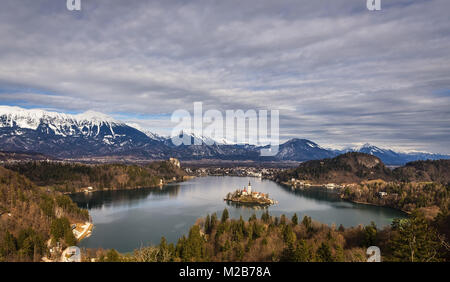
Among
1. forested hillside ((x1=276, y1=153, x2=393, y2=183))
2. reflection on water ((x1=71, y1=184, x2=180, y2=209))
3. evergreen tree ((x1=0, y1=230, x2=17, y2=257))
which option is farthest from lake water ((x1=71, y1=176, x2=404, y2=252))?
forested hillside ((x1=276, y1=153, x2=393, y2=183))

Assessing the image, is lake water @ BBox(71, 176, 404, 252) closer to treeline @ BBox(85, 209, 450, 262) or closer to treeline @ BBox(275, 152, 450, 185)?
treeline @ BBox(85, 209, 450, 262)

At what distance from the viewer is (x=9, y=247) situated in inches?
893

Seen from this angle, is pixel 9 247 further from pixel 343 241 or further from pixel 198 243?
pixel 343 241

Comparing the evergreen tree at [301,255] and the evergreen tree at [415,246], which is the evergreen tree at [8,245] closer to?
the evergreen tree at [301,255]

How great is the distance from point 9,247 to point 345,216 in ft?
146

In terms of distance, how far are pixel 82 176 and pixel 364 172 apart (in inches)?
3875

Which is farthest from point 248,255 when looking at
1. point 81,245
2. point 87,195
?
point 87,195

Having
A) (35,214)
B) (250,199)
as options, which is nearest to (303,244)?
(35,214)

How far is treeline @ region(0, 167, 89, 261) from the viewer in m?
22.7

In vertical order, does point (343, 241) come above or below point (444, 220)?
below

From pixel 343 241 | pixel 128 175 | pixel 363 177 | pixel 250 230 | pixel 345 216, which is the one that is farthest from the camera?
pixel 363 177

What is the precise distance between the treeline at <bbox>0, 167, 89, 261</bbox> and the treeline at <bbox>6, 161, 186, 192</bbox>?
28361 mm

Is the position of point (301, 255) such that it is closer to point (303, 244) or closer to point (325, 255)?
point (303, 244)
